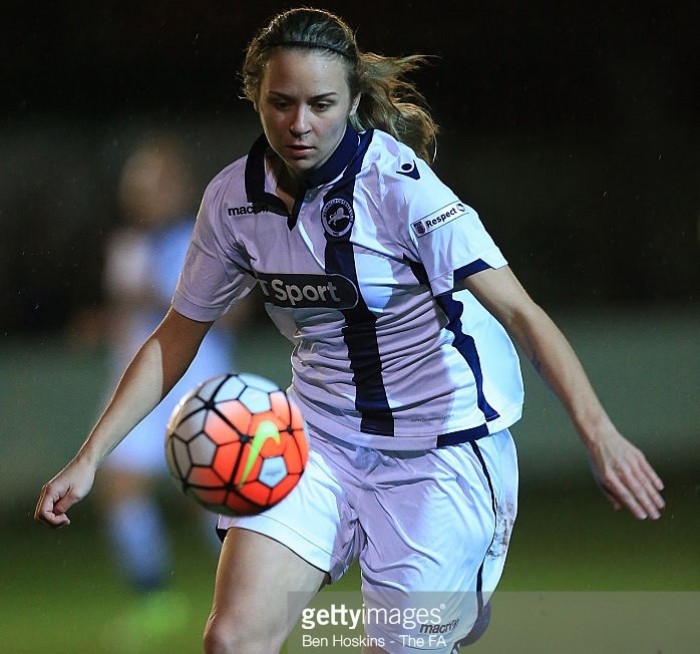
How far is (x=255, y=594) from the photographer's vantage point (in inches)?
111

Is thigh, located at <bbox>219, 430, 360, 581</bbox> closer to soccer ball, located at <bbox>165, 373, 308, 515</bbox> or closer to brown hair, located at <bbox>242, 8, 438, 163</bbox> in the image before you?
soccer ball, located at <bbox>165, 373, 308, 515</bbox>

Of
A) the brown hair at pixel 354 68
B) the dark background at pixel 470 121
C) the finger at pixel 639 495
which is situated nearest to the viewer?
the finger at pixel 639 495

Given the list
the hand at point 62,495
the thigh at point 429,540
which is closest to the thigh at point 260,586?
the thigh at point 429,540

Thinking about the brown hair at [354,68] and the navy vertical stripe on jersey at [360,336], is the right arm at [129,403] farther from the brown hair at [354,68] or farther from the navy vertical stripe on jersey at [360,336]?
the brown hair at [354,68]

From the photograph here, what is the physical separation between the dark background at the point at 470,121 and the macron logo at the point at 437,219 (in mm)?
5487

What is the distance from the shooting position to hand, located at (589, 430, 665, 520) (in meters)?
2.43

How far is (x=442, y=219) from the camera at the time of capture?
9.34 ft

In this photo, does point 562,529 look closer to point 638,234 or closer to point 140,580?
point 140,580

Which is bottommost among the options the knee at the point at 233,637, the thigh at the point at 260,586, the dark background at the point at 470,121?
the dark background at the point at 470,121

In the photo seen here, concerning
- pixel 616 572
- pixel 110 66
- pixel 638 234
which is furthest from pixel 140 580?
pixel 638 234

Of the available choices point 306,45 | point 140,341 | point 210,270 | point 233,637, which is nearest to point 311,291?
point 210,270

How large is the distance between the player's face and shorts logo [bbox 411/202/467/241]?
27cm

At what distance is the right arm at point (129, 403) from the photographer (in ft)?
9.66

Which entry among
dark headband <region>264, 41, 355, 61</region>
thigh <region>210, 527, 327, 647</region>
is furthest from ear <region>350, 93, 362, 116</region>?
thigh <region>210, 527, 327, 647</region>
